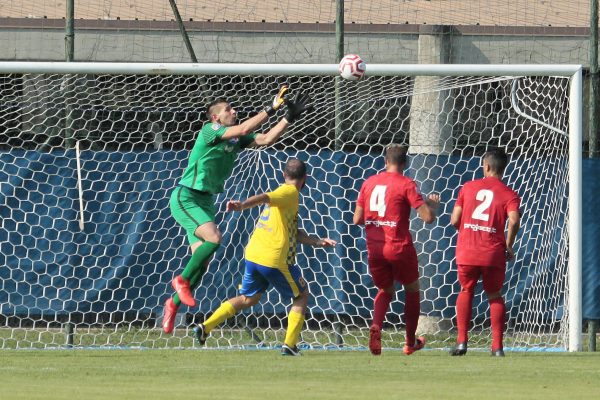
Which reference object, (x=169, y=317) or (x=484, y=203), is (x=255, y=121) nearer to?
(x=169, y=317)

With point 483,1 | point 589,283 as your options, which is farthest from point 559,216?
point 483,1

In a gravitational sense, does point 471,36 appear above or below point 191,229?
above

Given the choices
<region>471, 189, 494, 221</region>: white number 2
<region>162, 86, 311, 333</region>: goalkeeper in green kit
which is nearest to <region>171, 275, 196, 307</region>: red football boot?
<region>162, 86, 311, 333</region>: goalkeeper in green kit

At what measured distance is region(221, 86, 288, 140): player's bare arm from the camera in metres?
10.7

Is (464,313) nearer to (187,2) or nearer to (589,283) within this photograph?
(589,283)

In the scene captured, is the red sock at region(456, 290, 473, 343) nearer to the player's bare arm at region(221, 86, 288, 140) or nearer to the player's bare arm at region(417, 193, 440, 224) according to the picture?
the player's bare arm at region(417, 193, 440, 224)

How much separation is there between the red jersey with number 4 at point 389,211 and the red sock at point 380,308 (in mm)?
374

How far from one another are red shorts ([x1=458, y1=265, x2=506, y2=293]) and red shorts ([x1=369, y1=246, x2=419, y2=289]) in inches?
15.8

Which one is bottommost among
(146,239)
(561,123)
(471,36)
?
(146,239)

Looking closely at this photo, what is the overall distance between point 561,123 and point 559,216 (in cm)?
94

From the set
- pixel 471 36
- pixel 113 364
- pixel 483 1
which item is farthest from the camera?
pixel 483 1

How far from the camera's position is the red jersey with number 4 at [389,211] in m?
10.9

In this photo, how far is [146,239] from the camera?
42.8 ft

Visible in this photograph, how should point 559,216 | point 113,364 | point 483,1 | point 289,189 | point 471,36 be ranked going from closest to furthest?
point 113,364 → point 289,189 → point 559,216 → point 471,36 → point 483,1
